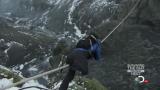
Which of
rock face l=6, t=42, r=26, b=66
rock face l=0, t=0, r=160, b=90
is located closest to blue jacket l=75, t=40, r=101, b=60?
rock face l=0, t=0, r=160, b=90

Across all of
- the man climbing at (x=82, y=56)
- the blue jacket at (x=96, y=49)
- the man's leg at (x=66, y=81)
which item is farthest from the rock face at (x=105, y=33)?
the man's leg at (x=66, y=81)

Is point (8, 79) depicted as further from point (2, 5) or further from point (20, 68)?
point (2, 5)

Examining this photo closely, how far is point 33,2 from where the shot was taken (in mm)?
40938

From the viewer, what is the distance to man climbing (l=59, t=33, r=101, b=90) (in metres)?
8.02

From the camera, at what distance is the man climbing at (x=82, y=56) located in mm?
8016

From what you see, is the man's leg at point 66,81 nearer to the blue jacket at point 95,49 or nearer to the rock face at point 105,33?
the blue jacket at point 95,49

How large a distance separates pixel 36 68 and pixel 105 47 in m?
4.35

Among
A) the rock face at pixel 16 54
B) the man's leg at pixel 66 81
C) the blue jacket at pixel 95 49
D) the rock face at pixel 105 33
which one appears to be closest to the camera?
the man's leg at pixel 66 81

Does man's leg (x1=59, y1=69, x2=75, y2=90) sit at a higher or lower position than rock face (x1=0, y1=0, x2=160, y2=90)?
lower

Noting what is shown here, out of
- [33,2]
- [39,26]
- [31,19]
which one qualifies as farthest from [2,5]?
[39,26]

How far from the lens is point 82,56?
8.09 metres

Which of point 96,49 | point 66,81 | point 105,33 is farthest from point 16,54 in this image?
point 66,81

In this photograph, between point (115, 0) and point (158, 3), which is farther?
point (115, 0)

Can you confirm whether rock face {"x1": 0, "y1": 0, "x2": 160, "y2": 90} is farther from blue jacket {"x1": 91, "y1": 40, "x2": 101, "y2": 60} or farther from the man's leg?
the man's leg
